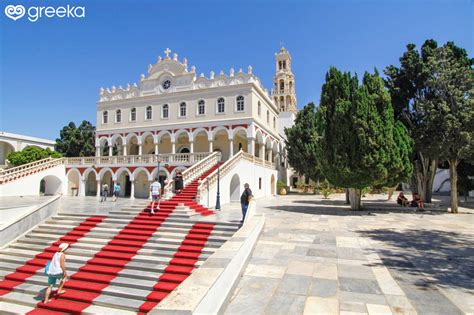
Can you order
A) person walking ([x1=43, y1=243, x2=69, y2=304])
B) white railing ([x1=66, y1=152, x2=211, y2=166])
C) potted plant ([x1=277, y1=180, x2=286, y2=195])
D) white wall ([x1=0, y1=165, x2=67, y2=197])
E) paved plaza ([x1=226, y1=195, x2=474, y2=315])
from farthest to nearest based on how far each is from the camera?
potted plant ([x1=277, y1=180, x2=286, y2=195])
white railing ([x1=66, y1=152, x2=211, y2=166])
white wall ([x1=0, y1=165, x2=67, y2=197])
person walking ([x1=43, y1=243, x2=69, y2=304])
paved plaza ([x1=226, y1=195, x2=474, y2=315])

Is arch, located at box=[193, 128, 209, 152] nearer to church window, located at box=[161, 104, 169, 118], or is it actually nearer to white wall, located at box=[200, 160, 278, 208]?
church window, located at box=[161, 104, 169, 118]

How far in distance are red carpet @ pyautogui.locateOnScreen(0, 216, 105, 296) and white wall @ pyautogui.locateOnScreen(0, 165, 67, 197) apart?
1692cm

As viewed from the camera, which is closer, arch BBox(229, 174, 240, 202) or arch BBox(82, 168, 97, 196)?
arch BBox(229, 174, 240, 202)

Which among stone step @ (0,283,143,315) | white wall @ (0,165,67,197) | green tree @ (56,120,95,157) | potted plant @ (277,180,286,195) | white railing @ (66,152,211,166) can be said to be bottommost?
stone step @ (0,283,143,315)

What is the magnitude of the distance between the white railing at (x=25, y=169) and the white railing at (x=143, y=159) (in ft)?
5.58

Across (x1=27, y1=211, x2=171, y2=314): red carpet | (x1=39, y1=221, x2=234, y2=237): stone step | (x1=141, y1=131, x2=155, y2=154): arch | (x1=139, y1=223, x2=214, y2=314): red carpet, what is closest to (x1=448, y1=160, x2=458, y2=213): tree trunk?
(x1=39, y1=221, x2=234, y2=237): stone step

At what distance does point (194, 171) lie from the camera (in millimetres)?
19188

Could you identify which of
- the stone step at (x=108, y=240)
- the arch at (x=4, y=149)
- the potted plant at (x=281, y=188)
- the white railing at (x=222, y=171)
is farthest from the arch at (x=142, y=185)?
the arch at (x=4, y=149)

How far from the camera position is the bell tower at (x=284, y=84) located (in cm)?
5666

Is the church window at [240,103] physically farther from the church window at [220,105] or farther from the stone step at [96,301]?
the stone step at [96,301]

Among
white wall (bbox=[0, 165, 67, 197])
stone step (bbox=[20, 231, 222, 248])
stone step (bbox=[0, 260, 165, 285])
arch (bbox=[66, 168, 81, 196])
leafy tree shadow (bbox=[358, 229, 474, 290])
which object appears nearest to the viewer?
leafy tree shadow (bbox=[358, 229, 474, 290])

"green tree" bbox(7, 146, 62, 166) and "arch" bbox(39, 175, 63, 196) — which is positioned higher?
"green tree" bbox(7, 146, 62, 166)

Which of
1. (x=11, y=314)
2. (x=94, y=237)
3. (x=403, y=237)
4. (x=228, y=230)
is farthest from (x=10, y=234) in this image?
(x=403, y=237)

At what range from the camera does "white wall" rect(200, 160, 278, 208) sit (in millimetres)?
17391
